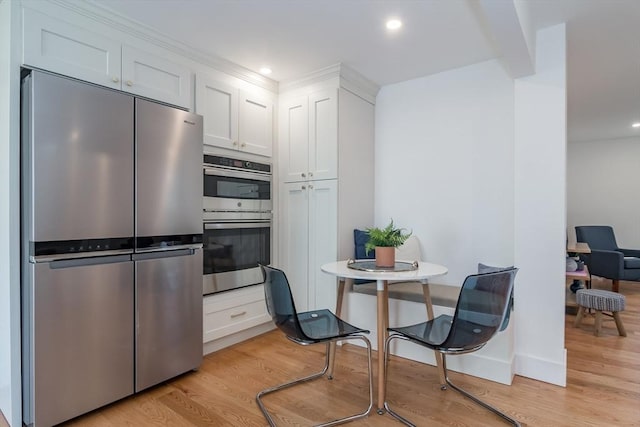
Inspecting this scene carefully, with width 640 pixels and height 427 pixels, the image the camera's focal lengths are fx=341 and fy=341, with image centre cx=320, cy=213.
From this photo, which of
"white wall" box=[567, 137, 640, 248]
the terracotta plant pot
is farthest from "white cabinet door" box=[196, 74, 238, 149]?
"white wall" box=[567, 137, 640, 248]

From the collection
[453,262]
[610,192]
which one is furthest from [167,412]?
[610,192]

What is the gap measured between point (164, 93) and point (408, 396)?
2.57 m

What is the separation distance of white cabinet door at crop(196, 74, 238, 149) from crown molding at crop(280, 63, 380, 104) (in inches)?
23.5

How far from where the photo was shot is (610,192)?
20.0 ft

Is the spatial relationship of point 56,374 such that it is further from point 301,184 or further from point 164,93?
point 301,184

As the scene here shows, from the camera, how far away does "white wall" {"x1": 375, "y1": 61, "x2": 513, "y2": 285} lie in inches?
109

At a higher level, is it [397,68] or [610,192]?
[397,68]

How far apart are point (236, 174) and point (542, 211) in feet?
7.62

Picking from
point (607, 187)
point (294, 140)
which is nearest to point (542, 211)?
point (294, 140)

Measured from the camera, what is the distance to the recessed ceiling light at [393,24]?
2.23 meters

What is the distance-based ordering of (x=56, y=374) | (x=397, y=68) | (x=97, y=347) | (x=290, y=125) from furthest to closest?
(x=290, y=125), (x=397, y=68), (x=97, y=347), (x=56, y=374)

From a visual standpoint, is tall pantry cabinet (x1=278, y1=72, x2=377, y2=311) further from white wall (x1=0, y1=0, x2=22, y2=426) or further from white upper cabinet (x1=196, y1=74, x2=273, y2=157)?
white wall (x1=0, y1=0, x2=22, y2=426)

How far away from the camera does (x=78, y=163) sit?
181 cm

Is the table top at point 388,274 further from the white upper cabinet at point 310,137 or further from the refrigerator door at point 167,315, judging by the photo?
the white upper cabinet at point 310,137
